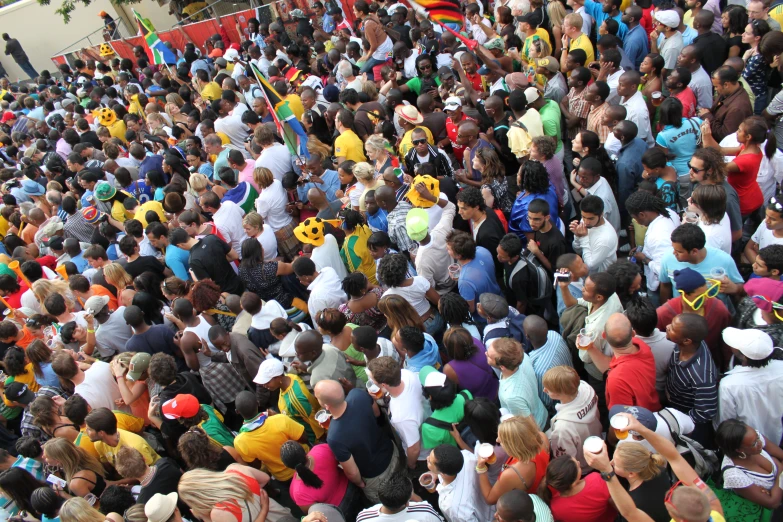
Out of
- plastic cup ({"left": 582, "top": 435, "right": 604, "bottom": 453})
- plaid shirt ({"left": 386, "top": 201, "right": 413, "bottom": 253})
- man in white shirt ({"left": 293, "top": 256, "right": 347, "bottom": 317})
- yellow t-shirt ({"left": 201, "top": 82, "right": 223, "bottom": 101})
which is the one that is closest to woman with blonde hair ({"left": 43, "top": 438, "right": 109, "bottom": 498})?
man in white shirt ({"left": 293, "top": 256, "right": 347, "bottom": 317})

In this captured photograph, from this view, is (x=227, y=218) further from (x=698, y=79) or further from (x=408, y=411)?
(x=698, y=79)

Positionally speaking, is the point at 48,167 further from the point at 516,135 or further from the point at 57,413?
the point at 516,135

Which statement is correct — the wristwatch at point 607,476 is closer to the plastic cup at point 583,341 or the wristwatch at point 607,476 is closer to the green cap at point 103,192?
the plastic cup at point 583,341

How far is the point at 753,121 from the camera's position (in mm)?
4984

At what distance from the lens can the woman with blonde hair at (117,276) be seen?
6.19 metres

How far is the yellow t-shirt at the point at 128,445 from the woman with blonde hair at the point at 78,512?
0.65m

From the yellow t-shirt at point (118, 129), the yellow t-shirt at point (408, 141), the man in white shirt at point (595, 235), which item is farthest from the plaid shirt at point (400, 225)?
the yellow t-shirt at point (118, 129)

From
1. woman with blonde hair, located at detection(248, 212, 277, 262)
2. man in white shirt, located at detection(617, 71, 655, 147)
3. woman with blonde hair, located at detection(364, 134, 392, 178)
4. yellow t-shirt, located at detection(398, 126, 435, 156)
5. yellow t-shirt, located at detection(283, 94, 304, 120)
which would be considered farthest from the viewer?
yellow t-shirt, located at detection(283, 94, 304, 120)

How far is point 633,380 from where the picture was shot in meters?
3.70

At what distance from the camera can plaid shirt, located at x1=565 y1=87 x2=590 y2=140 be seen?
6.82 meters

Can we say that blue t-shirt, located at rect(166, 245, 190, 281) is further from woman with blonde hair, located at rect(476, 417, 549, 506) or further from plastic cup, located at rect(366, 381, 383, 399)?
woman with blonde hair, located at rect(476, 417, 549, 506)

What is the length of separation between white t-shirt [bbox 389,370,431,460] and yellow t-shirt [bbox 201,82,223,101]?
29.4ft

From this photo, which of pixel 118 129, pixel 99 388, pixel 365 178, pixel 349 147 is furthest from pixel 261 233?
pixel 118 129

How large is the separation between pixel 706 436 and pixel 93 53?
827 inches
